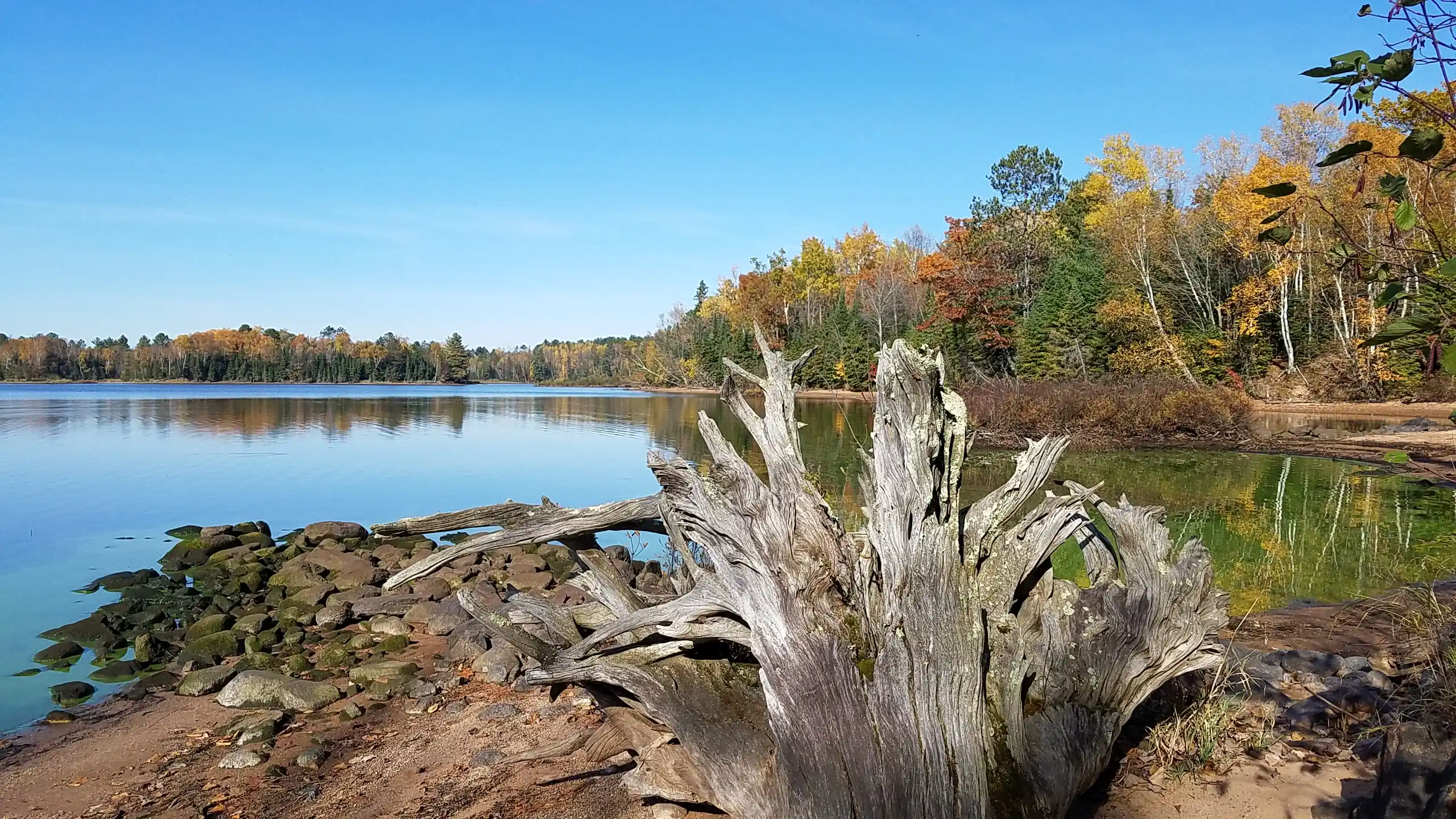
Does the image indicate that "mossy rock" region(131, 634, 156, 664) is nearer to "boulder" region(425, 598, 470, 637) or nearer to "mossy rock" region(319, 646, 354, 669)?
"mossy rock" region(319, 646, 354, 669)

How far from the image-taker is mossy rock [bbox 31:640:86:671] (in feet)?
28.3

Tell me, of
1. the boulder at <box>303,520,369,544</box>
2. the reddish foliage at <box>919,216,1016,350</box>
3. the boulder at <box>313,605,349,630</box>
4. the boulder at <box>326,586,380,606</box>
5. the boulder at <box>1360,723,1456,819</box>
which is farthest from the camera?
the reddish foliage at <box>919,216,1016,350</box>

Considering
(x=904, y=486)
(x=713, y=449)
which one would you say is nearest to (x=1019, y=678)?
(x=904, y=486)

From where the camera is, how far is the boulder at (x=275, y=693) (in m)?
7.07

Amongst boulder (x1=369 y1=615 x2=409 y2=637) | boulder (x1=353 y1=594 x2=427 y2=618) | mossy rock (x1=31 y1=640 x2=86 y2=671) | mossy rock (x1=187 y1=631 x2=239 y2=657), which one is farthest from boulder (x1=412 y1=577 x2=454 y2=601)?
mossy rock (x1=31 y1=640 x2=86 y2=671)

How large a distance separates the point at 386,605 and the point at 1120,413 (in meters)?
20.9

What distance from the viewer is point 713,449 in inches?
168

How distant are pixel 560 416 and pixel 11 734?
3975 cm

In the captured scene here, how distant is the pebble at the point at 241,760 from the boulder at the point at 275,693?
94cm

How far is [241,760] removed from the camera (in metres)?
5.96

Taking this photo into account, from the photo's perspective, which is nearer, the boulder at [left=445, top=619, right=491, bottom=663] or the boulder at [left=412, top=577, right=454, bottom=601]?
the boulder at [left=445, top=619, right=491, bottom=663]

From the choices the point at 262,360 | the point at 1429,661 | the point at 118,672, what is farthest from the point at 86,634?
the point at 262,360

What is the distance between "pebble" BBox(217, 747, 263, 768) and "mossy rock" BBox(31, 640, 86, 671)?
157 inches

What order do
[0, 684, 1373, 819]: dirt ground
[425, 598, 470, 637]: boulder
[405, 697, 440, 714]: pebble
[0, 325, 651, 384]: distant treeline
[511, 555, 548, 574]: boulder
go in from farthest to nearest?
[0, 325, 651, 384]: distant treeline < [511, 555, 548, 574]: boulder < [425, 598, 470, 637]: boulder < [405, 697, 440, 714]: pebble < [0, 684, 1373, 819]: dirt ground
